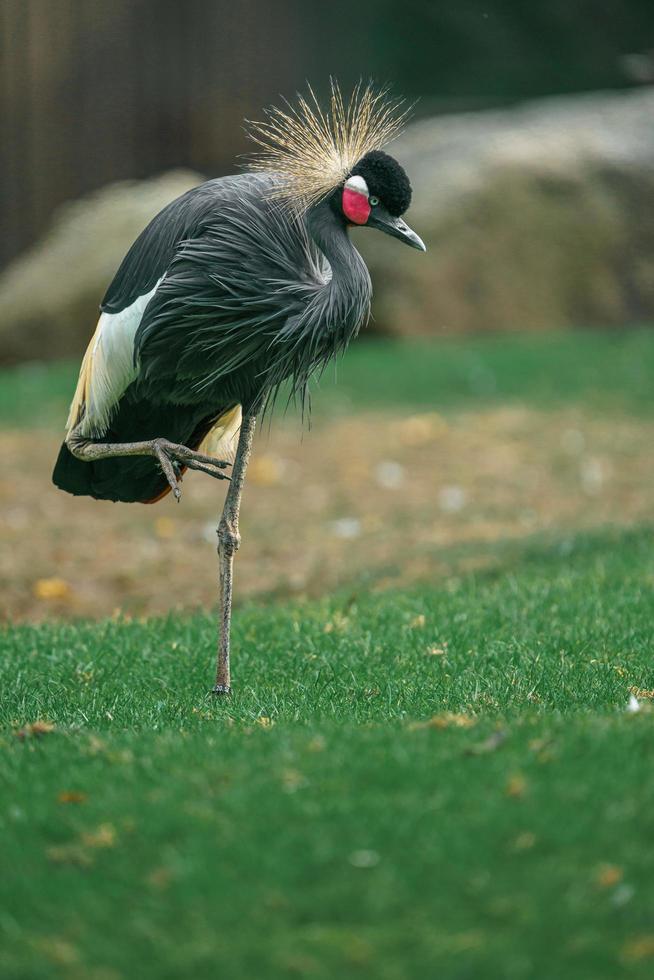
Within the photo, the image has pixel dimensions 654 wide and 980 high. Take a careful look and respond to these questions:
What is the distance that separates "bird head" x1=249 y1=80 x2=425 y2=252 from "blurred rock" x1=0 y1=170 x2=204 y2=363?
25.0ft

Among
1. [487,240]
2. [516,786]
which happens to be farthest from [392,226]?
[487,240]

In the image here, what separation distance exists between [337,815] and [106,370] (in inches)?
88.2

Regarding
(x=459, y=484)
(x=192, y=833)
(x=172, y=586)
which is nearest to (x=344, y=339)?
(x=192, y=833)

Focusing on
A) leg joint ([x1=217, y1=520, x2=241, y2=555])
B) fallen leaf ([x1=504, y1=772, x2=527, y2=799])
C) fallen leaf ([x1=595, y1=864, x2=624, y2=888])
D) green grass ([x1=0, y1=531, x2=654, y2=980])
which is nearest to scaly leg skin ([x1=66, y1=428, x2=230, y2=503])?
leg joint ([x1=217, y1=520, x2=241, y2=555])

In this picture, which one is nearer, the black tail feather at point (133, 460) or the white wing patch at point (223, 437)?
the black tail feather at point (133, 460)

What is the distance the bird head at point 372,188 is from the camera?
4.42 metres

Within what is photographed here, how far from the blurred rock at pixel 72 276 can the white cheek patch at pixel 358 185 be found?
7731 millimetres

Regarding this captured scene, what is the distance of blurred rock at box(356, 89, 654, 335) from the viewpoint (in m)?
12.5

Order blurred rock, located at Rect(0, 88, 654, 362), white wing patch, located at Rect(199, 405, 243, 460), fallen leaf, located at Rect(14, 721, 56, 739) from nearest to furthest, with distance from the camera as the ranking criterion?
1. fallen leaf, located at Rect(14, 721, 56, 739)
2. white wing patch, located at Rect(199, 405, 243, 460)
3. blurred rock, located at Rect(0, 88, 654, 362)

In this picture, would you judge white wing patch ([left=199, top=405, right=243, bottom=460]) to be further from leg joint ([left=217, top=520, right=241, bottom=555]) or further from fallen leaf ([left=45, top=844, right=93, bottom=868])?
fallen leaf ([left=45, top=844, right=93, bottom=868])

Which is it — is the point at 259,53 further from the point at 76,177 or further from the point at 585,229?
the point at 585,229

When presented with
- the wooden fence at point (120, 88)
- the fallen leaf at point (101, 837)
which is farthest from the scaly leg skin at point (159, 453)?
the wooden fence at point (120, 88)

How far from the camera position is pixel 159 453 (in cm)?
441

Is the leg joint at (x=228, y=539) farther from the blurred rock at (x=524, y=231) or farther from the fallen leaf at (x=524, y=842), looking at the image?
the blurred rock at (x=524, y=231)
